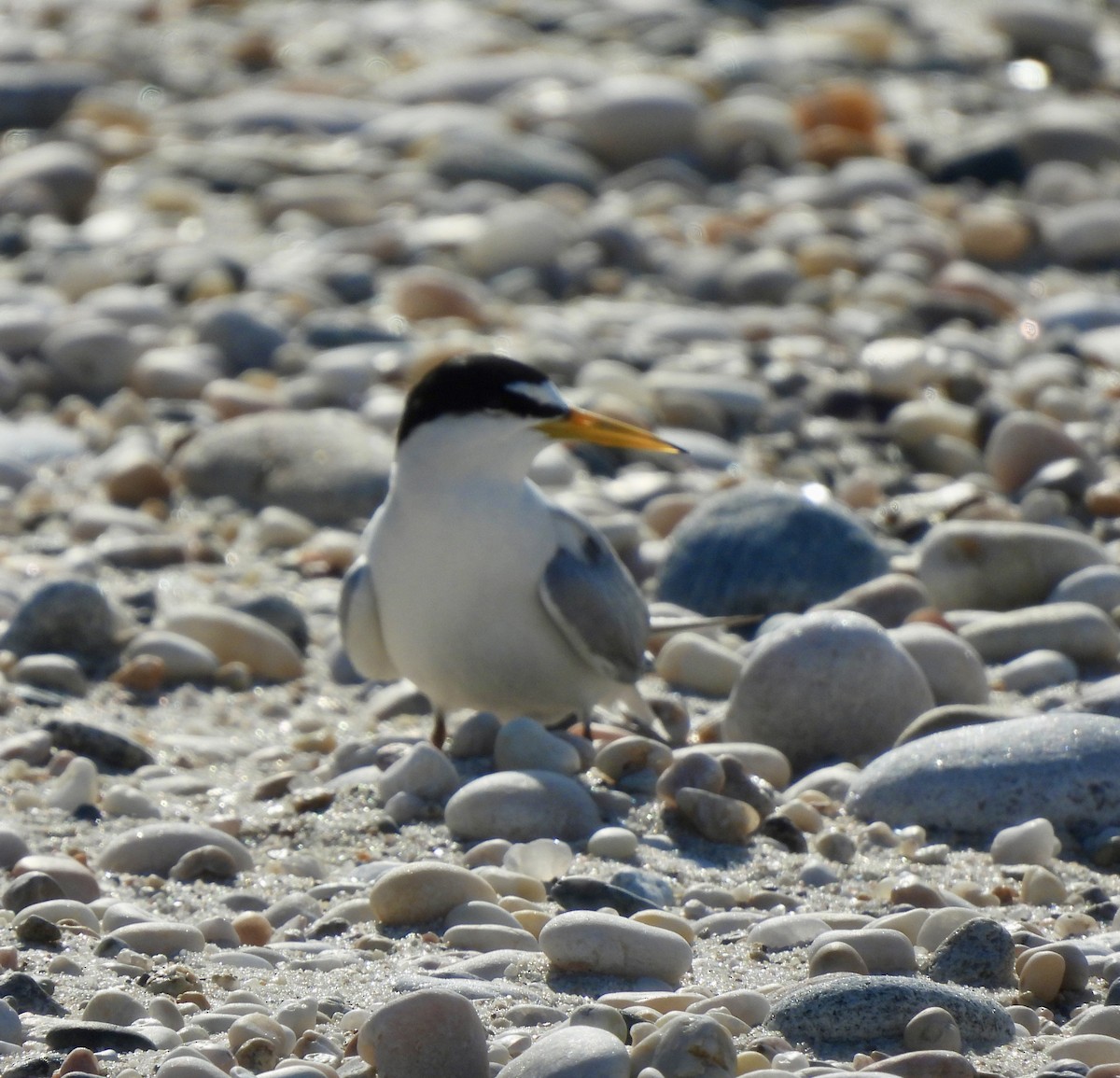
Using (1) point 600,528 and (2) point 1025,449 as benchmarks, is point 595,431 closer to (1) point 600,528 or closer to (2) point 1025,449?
(1) point 600,528

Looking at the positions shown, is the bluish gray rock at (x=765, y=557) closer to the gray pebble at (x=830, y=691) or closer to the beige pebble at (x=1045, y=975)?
the gray pebble at (x=830, y=691)

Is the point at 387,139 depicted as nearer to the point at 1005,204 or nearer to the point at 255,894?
the point at 1005,204

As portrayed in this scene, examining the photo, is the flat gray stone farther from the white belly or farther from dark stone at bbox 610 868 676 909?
dark stone at bbox 610 868 676 909

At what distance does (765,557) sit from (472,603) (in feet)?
4.55

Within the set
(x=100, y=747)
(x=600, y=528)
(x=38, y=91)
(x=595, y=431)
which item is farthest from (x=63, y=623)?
(x=38, y=91)

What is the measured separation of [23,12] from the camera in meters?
13.3

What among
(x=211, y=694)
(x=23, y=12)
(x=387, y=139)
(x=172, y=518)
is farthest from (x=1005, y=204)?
(x=23, y=12)

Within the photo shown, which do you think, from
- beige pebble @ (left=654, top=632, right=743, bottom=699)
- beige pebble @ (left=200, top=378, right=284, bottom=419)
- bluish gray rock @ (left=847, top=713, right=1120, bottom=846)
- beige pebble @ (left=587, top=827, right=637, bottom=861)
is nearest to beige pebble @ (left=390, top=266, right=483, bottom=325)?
beige pebble @ (left=200, top=378, right=284, bottom=419)

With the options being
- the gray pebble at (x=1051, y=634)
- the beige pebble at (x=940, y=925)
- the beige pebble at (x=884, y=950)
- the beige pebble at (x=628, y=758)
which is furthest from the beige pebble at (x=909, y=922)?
the gray pebble at (x=1051, y=634)

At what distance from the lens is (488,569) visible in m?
4.60

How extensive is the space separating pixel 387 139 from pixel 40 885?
24.8 feet

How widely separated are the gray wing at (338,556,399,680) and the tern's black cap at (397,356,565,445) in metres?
0.44

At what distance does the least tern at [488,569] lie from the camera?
181 inches

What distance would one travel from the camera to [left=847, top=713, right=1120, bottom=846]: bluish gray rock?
4094 millimetres
